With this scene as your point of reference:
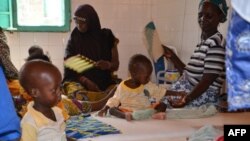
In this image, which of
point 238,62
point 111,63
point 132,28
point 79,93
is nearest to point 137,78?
point 79,93

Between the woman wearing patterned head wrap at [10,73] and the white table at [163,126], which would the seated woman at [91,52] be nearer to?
the woman wearing patterned head wrap at [10,73]

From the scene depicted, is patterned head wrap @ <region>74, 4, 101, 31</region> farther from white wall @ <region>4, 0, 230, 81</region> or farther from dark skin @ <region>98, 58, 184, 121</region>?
dark skin @ <region>98, 58, 184, 121</region>

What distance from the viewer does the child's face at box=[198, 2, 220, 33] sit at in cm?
215

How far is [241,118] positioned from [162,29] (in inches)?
74.4

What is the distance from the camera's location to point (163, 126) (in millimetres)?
1963

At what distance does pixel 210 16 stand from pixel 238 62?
1.52 meters

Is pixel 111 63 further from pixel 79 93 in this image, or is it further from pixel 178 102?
pixel 178 102

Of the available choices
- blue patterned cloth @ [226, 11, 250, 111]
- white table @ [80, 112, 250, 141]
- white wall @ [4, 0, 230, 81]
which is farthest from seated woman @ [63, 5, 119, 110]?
blue patterned cloth @ [226, 11, 250, 111]

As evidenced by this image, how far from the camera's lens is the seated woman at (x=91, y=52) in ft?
9.95

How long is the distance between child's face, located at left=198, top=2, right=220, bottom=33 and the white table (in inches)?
21.4

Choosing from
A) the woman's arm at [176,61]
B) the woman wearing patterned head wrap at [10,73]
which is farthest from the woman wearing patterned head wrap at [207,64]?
the woman wearing patterned head wrap at [10,73]

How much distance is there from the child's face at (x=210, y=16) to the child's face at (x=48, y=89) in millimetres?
1112

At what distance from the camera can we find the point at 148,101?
226cm

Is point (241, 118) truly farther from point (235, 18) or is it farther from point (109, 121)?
point (235, 18)
